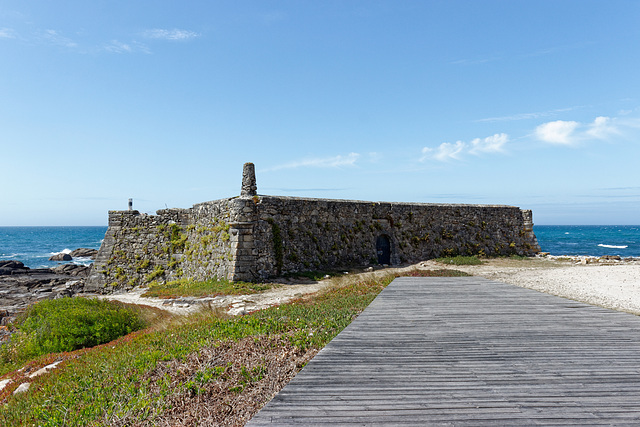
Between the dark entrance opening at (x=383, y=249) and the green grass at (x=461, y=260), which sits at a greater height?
the dark entrance opening at (x=383, y=249)

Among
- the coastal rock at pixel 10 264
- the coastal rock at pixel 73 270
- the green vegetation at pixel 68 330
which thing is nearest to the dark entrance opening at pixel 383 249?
the green vegetation at pixel 68 330

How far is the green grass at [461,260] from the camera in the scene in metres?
21.9

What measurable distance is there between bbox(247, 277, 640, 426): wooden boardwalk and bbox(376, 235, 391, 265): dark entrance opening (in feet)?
48.5

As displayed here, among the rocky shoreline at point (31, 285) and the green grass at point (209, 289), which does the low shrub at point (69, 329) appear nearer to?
the green grass at point (209, 289)

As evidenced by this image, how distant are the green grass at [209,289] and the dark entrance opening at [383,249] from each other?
26.1 feet

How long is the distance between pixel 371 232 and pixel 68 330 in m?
15.3

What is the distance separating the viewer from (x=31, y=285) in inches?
1004

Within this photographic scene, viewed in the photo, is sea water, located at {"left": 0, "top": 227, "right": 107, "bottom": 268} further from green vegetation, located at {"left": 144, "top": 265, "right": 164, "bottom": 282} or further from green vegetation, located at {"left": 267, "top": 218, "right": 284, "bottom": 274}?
green vegetation, located at {"left": 267, "top": 218, "right": 284, "bottom": 274}

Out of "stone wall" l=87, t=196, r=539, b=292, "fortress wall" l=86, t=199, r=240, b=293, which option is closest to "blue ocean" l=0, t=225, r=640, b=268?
"stone wall" l=87, t=196, r=539, b=292

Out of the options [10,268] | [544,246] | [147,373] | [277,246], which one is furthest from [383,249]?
[544,246]

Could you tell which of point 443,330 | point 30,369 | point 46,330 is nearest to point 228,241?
point 46,330

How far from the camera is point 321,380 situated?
4.33 metres

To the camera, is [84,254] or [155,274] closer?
[155,274]

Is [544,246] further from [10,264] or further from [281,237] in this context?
[10,264]
